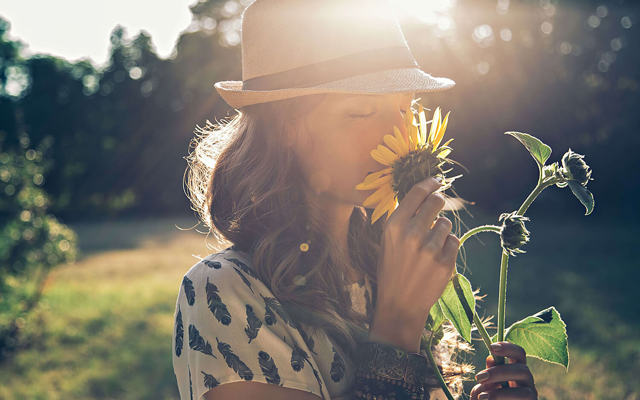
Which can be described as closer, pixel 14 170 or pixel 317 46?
pixel 317 46

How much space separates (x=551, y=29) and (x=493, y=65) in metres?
1.44

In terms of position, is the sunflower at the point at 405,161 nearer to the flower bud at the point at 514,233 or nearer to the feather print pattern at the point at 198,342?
the flower bud at the point at 514,233

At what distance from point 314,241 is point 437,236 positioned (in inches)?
17.8

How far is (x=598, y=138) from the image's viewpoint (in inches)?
472

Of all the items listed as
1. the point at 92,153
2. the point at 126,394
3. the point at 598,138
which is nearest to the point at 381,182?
the point at 126,394

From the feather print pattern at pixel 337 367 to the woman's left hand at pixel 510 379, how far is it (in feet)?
1.10

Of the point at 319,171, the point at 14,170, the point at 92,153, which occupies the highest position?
the point at 319,171

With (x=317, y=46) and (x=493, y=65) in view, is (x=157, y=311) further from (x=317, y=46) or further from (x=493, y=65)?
(x=493, y=65)

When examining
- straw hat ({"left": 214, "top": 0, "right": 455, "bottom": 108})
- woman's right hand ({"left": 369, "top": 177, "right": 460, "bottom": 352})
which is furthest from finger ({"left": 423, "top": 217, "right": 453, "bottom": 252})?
straw hat ({"left": 214, "top": 0, "right": 455, "bottom": 108})

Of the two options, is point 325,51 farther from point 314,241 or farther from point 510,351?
point 510,351

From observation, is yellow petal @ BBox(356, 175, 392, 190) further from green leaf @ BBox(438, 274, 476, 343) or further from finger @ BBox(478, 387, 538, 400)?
finger @ BBox(478, 387, 538, 400)

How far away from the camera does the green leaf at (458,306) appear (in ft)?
3.70

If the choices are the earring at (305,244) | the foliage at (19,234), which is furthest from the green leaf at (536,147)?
the foliage at (19,234)

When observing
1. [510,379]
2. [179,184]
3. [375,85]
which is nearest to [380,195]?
[375,85]
